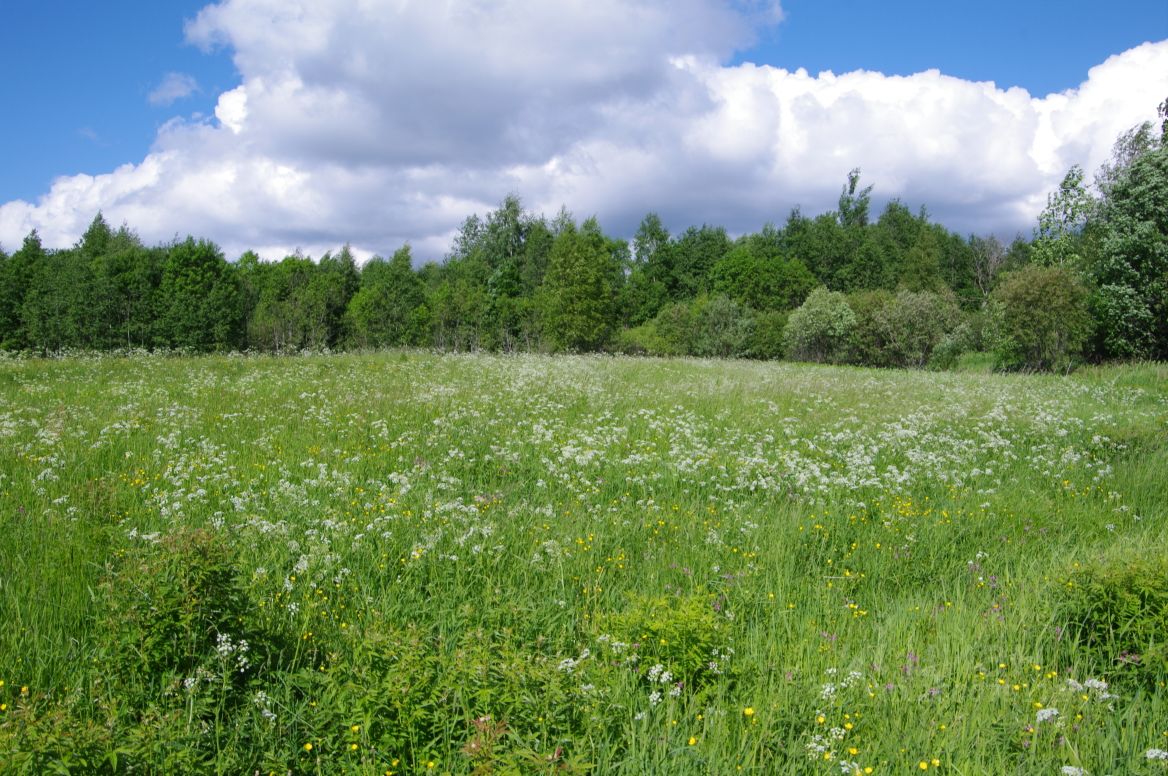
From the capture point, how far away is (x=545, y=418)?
1302 cm

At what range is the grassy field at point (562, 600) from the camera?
3523 millimetres

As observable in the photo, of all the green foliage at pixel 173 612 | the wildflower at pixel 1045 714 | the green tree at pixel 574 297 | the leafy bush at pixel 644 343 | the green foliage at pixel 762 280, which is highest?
the green foliage at pixel 762 280

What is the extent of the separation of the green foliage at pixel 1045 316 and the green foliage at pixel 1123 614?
3251cm

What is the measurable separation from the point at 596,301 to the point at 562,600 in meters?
46.8

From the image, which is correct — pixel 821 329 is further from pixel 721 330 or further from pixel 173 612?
pixel 173 612

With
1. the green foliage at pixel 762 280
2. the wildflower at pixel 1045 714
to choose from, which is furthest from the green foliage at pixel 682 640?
the green foliage at pixel 762 280

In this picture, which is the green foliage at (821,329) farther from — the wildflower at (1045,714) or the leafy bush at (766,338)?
the wildflower at (1045,714)

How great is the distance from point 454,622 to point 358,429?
22.7 feet

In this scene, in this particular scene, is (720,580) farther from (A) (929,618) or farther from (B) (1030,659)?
(B) (1030,659)

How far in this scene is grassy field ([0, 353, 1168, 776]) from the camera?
11.6ft

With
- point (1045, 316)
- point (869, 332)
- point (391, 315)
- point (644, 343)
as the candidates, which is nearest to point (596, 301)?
point (644, 343)

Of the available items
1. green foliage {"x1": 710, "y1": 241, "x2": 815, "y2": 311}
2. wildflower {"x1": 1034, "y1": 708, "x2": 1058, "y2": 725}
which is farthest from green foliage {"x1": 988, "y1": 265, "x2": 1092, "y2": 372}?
green foliage {"x1": 710, "y1": 241, "x2": 815, "y2": 311}

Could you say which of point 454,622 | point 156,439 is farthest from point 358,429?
point 454,622

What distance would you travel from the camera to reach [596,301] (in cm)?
5131
